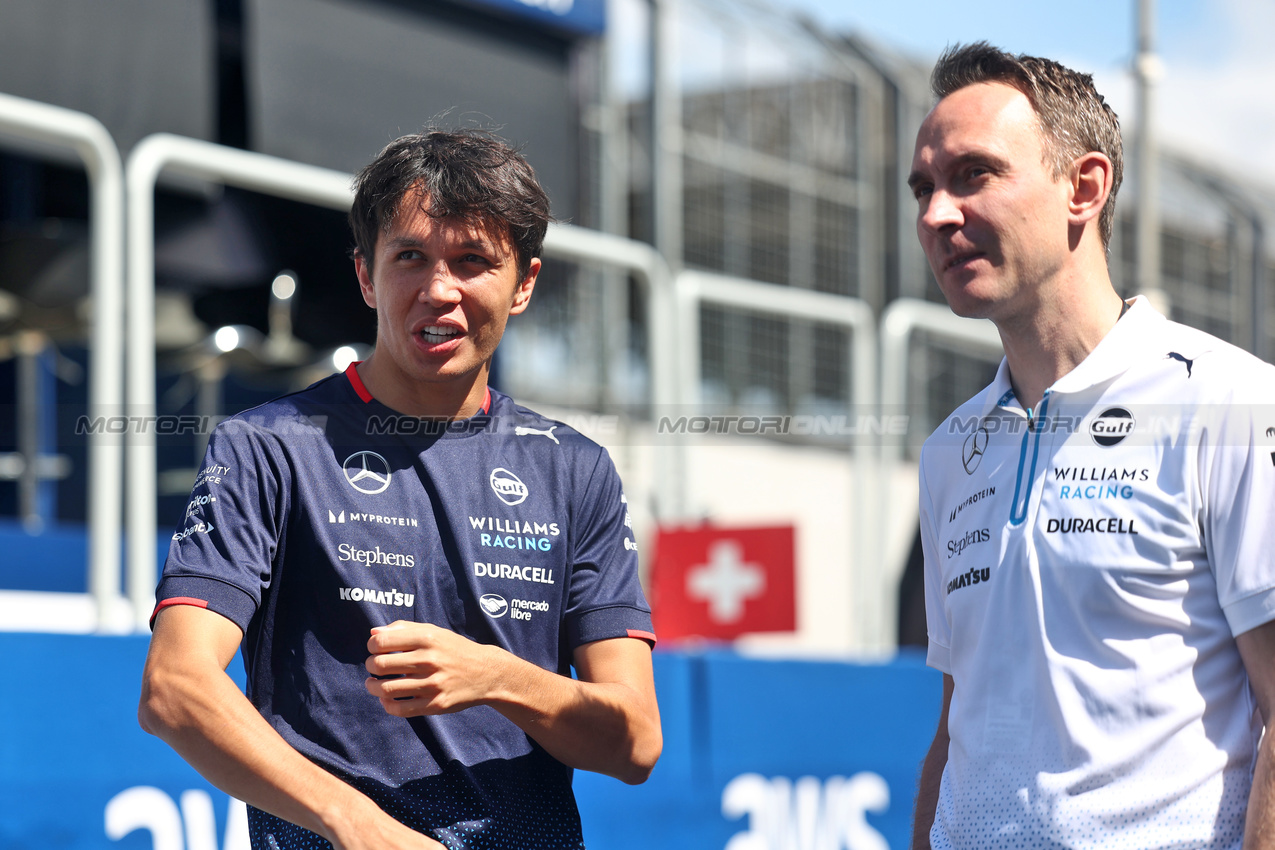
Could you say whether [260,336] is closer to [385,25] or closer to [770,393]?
[385,25]

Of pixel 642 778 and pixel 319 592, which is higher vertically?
pixel 319 592

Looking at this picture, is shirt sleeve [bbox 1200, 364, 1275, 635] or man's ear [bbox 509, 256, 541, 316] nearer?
shirt sleeve [bbox 1200, 364, 1275, 635]

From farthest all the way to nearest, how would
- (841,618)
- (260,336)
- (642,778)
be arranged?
(841,618) → (260,336) → (642,778)

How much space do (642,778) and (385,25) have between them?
3.64m

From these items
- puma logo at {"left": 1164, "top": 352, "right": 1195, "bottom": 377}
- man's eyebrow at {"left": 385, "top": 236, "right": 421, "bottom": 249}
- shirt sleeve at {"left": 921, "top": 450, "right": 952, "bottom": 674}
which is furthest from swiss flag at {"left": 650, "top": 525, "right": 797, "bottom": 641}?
puma logo at {"left": 1164, "top": 352, "right": 1195, "bottom": 377}

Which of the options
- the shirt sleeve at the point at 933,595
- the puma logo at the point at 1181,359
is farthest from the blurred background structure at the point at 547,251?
the puma logo at the point at 1181,359

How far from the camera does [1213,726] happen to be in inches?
66.1

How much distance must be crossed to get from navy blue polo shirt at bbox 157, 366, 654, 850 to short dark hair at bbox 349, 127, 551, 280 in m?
0.25

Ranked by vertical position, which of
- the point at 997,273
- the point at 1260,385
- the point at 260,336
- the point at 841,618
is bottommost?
the point at 841,618

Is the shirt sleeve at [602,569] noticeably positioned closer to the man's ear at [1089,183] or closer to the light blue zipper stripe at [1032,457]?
the light blue zipper stripe at [1032,457]

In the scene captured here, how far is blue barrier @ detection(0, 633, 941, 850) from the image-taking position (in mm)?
2863

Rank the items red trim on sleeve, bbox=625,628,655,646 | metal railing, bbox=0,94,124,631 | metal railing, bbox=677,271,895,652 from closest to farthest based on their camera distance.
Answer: red trim on sleeve, bbox=625,628,655,646 < metal railing, bbox=0,94,124,631 < metal railing, bbox=677,271,895,652

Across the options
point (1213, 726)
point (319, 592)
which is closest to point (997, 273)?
point (1213, 726)

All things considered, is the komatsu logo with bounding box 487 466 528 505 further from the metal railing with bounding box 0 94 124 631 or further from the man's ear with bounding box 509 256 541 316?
the metal railing with bounding box 0 94 124 631
